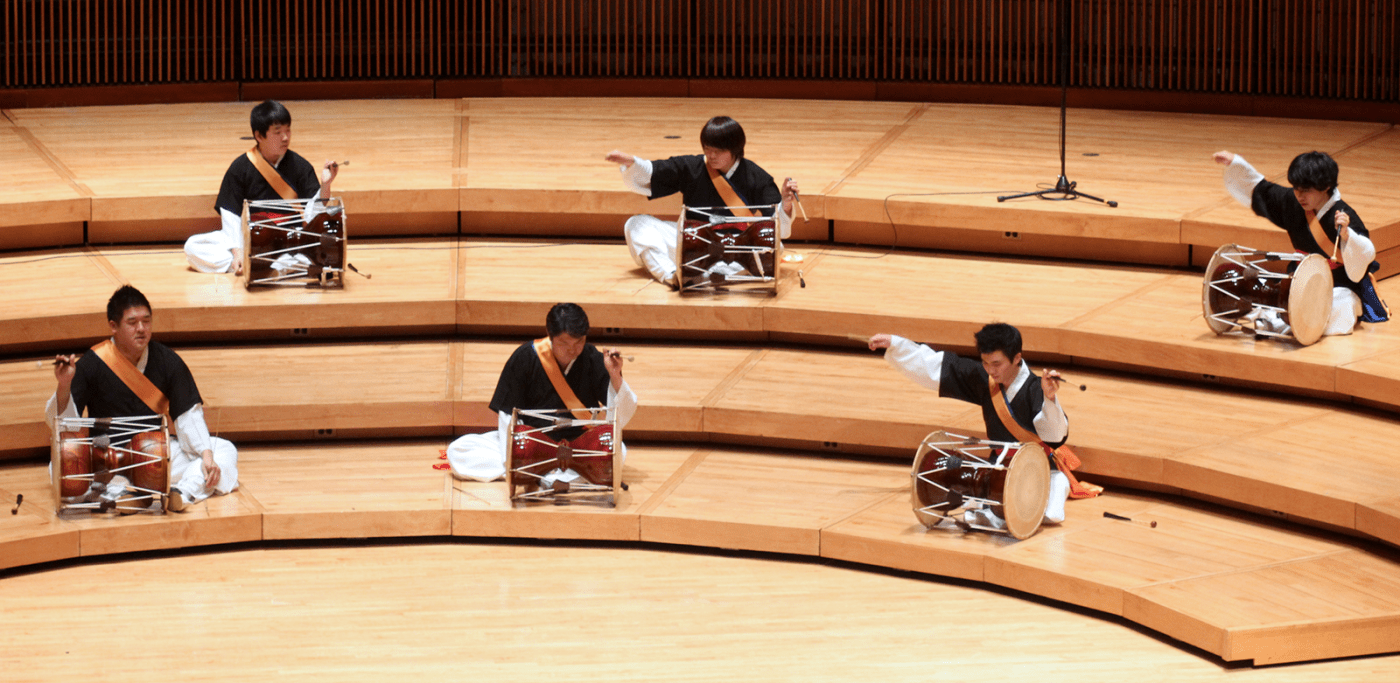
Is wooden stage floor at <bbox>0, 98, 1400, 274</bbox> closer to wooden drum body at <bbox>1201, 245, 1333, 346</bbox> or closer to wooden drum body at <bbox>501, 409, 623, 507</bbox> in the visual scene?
wooden drum body at <bbox>1201, 245, 1333, 346</bbox>

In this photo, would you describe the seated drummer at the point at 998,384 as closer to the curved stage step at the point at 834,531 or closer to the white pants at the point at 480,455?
the curved stage step at the point at 834,531

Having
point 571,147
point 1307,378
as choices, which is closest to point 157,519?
point 571,147

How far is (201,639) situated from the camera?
466 cm

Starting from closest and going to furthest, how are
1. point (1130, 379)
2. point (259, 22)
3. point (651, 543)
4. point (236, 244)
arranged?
1. point (651, 543)
2. point (1130, 379)
3. point (236, 244)
4. point (259, 22)

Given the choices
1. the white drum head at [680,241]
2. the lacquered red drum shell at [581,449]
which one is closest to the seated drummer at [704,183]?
the white drum head at [680,241]

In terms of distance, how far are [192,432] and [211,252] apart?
4.77ft

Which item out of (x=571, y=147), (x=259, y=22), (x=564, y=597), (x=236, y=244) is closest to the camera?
(x=564, y=597)

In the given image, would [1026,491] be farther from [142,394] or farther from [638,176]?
[142,394]

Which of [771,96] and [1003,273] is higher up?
[771,96]

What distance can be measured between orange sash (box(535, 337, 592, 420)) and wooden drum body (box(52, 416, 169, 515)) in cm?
124

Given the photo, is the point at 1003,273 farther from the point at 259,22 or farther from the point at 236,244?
the point at 259,22

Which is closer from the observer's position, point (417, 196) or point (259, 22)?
point (417, 196)

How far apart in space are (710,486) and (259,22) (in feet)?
15.0

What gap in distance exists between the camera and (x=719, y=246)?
6.33 metres
